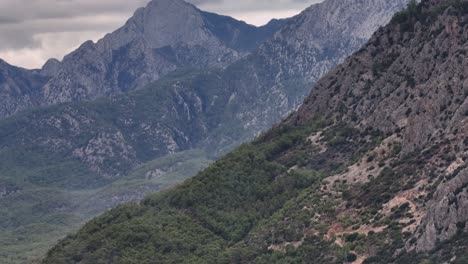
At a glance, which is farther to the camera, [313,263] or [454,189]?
[313,263]

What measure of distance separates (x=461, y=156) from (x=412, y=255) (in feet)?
88.4

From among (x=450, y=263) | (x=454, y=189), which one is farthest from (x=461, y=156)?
(x=450, y=263)

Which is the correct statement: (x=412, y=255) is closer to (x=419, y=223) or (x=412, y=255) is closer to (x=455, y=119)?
(x=419, y=223)

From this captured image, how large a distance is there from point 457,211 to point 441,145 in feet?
116

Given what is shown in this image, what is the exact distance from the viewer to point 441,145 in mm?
198125

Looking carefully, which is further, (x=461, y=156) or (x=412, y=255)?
(x=461, y=156)

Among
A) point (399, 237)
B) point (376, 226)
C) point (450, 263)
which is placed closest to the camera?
point (450, 263)

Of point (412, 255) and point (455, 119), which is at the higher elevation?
point (455, 119)

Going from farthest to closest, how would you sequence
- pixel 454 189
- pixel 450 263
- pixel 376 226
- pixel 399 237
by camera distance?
pixel 376 226
pixel 399 237
pixel 454 189
pixel 450 263

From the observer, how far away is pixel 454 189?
550ft

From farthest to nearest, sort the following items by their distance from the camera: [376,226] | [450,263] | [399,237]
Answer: [376,226] → [399,237] → [450,263]

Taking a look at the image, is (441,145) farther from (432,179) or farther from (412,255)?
(412,255)

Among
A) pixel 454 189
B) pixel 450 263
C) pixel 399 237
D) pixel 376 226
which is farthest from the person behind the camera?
pixel 376 226

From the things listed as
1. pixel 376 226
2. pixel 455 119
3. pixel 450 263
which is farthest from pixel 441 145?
pixel 450 263
